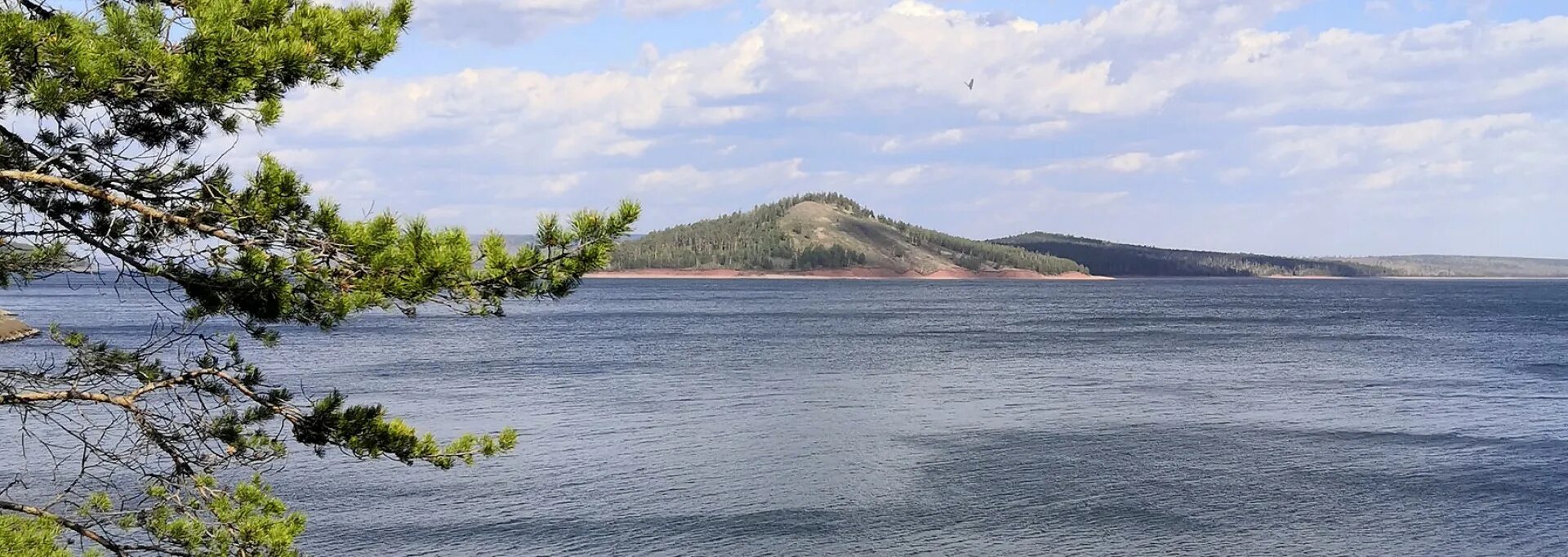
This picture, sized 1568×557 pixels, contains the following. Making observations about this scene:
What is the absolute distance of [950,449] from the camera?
1387 inches

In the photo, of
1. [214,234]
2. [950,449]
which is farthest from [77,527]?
[950,449]

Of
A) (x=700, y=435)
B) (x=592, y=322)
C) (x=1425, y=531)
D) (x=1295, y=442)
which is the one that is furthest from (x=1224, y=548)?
(x=592, y=322)

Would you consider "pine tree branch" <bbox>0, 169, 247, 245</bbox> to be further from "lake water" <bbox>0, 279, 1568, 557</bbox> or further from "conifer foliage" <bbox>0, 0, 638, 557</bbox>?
"lake water" <bbox>0, 279, 1568, 557</bbox>

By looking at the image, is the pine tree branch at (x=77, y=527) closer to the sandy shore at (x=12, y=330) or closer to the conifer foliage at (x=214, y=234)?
the conifer foliage at (x=214, y=234)

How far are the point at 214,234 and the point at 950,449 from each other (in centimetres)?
2771

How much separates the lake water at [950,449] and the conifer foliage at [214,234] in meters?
12.8

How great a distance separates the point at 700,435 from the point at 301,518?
26.2 metres

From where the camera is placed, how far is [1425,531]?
25.3 meters

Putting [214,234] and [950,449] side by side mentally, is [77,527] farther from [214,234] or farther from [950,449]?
[950,449]

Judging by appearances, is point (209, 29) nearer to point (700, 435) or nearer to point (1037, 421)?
point (700, 435)

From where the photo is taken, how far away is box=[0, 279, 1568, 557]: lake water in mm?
24906

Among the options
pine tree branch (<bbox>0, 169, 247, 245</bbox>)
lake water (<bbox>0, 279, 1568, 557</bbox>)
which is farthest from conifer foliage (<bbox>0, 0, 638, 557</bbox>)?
lake water (<bbox>0, 279, 1568, 557</bbox>)

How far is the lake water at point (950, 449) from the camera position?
2491 centimetres

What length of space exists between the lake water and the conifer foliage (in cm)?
1275
